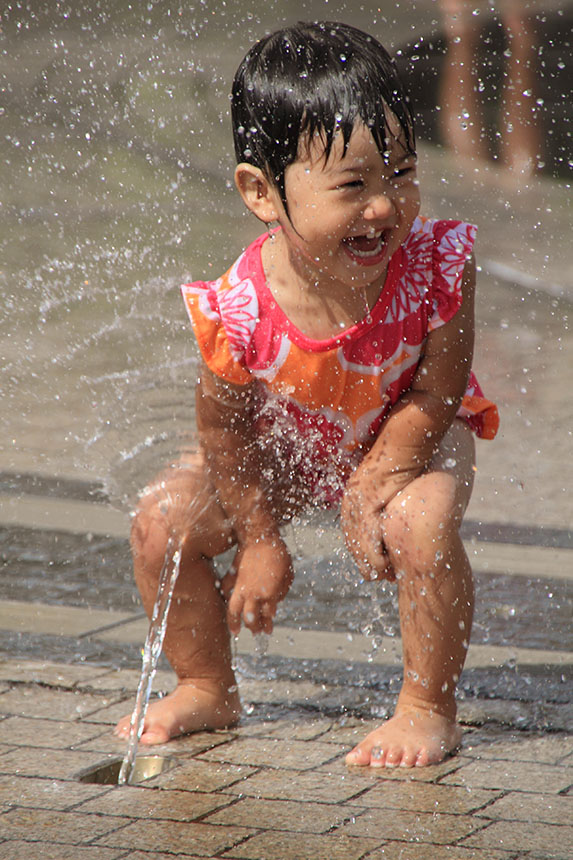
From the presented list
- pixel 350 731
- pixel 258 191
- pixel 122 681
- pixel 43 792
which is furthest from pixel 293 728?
pixel 258 191

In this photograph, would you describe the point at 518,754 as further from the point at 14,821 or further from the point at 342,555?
the point at 342,555

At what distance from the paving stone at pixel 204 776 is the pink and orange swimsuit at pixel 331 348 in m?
0.64

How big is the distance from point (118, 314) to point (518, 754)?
4.34 metres

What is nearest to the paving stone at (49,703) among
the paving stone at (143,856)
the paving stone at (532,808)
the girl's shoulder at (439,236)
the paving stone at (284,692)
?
the paving stone at (284,692)

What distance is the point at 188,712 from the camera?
2.50 metres

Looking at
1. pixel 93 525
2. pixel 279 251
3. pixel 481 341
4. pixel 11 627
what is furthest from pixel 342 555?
pixel 481 341

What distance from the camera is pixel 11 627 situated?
3021 mm

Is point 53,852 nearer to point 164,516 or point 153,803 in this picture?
point 153,803

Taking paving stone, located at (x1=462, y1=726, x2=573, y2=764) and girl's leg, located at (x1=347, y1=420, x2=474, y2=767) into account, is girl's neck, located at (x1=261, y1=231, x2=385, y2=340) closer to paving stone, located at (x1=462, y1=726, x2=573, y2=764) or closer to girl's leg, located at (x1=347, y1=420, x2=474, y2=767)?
girl's leg, located at (x1=347, y1=420, x2=474, y2=767)

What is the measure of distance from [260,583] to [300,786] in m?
0.44

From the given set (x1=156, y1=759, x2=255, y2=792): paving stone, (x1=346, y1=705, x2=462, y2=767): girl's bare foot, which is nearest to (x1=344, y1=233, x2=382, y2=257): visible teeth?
(x1=346, y1=705, x2=462, y2=767): girl's bare foot

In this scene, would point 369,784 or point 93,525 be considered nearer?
point 369,784

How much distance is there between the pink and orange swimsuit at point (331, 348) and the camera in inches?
98.0

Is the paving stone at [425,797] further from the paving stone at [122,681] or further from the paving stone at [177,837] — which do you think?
the paving stone at [122,681]
